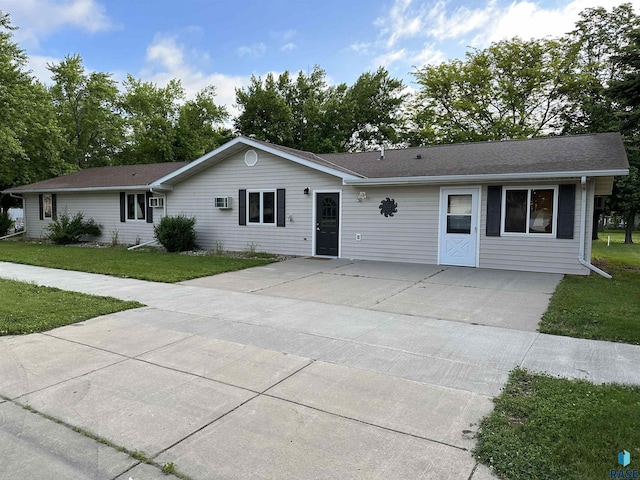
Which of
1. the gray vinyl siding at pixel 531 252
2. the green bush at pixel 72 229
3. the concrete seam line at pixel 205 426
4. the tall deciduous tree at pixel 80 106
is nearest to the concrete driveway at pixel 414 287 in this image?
the gray vinyl siding at pixel 531 252

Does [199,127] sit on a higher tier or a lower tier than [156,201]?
higher

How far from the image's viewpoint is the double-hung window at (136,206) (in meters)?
16.5

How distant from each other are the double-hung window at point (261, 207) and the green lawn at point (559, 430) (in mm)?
10730

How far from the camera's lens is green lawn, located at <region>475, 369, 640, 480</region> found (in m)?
2.42

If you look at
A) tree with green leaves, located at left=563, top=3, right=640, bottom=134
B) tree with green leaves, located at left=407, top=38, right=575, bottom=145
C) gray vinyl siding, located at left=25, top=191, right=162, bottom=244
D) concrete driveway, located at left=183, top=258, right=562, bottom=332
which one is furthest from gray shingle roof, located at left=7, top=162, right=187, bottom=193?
tree with green leaves, located at left=563, top=3, right=640, bottom=134

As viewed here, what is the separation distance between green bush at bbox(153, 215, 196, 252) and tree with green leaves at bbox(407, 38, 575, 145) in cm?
1750

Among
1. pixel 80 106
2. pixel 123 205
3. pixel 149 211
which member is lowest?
pixel 149 211

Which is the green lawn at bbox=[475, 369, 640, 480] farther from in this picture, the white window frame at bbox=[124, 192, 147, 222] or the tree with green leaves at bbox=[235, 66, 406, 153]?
the tree with green leaves at bbox=[235, 66, 406, 153]

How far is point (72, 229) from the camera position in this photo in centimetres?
1672

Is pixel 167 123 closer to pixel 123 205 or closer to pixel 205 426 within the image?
pixel 123 205

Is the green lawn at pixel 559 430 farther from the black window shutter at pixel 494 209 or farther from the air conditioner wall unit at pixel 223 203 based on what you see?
the air conditioner wall unit at pixel 223 203

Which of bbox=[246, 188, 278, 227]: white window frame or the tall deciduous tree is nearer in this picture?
bbox=[246, 188, 278, 227]: white window frame

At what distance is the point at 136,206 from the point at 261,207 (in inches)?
240

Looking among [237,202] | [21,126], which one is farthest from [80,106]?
[237,202]
